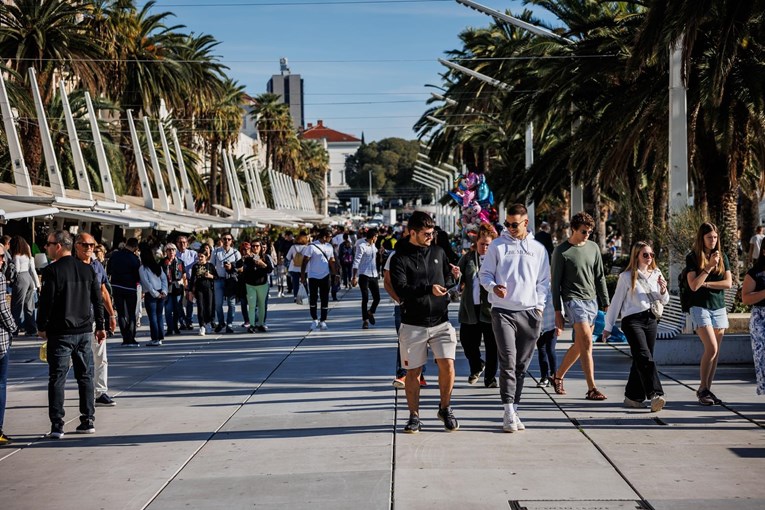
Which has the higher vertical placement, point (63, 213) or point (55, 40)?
point (55, 40)

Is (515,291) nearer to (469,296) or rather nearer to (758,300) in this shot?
(758,300)

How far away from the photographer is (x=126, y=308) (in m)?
16.8

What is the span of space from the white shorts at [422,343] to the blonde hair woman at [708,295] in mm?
2606

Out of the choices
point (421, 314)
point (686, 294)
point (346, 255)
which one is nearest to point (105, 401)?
point (421, 314)

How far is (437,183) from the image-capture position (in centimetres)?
10350

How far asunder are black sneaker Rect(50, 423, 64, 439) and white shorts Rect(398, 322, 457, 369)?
2.85 meters

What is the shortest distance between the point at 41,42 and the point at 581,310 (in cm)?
2751

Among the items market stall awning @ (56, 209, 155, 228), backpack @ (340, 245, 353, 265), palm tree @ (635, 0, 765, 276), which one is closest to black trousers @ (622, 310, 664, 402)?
palm tree @ (635, 0, 765, 276)

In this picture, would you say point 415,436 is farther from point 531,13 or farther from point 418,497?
point 531,13

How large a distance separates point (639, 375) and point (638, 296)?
0.72 metres

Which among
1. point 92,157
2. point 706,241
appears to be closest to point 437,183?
point 92,157

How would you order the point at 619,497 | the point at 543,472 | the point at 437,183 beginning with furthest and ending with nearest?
1. the point at 437,183
2. the point at 543,472
3. the point at 619,497

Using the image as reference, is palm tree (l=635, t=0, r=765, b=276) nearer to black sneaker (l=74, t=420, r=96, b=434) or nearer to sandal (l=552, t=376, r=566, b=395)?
sandal (l=552, t=376, r=566, b=395)

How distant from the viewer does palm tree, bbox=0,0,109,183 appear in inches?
1337
